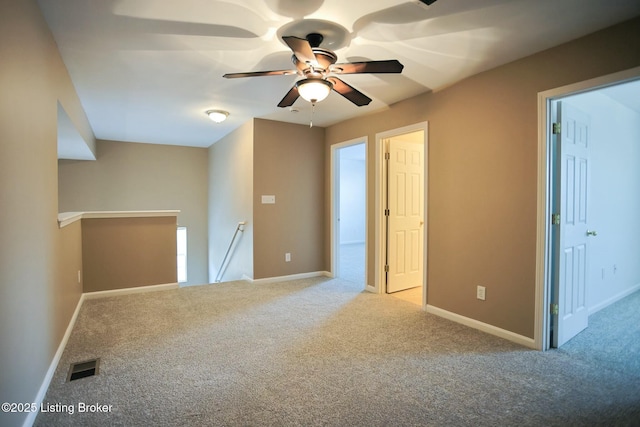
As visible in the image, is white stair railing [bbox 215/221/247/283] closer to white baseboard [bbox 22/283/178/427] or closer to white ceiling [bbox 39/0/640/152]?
white baseboard [bbox 22/283/178/427]

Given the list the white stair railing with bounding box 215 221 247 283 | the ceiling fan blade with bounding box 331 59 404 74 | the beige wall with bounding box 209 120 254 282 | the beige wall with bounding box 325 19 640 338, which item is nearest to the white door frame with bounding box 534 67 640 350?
the beige wall with bounding box 325 19 640 338

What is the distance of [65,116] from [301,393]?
3.26 m

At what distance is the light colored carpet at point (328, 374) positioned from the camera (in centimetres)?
187

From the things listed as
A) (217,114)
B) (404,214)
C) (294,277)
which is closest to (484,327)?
(404,214)

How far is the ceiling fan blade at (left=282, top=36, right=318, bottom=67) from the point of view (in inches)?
73.3

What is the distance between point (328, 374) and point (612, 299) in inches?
145

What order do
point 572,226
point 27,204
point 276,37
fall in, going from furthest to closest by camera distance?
point 572,226 < point 276,37 < point 27,204

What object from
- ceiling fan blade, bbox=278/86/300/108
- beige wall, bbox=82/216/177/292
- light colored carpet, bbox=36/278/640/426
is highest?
ceiling fan blade, bbox=278/86/300/108

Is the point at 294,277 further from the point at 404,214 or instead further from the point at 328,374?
the point at 328,374

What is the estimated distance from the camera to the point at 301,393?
2.08 metres

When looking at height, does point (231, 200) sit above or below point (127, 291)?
above

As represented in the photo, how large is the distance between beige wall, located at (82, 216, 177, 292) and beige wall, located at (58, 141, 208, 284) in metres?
2.70

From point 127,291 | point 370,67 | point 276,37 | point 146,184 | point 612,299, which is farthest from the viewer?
point 146,184

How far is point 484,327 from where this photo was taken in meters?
3.06
